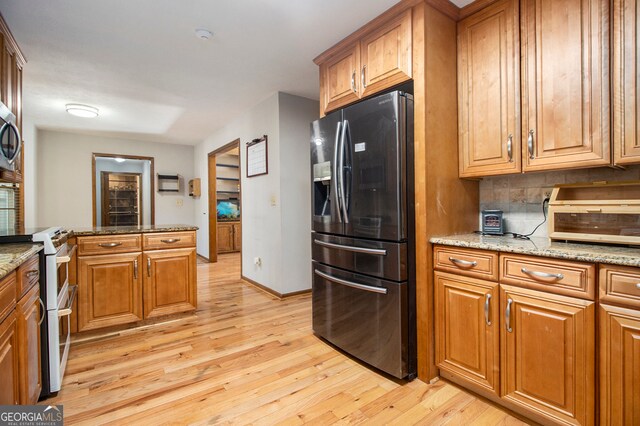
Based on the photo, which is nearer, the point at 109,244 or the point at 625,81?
the point at 625,81

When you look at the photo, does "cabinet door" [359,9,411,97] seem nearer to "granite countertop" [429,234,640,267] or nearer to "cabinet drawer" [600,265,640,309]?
"granite countertop" [429,234,640,267]

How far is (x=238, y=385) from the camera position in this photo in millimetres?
1870

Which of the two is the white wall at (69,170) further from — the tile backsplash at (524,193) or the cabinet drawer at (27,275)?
the tile backsplash at (524,193)

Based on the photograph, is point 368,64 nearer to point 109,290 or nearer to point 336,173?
point 336,173

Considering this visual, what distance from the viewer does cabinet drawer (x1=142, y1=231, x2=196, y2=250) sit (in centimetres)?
275

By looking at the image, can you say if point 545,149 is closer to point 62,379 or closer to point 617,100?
point 617,100

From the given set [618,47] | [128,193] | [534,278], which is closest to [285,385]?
[534,278]

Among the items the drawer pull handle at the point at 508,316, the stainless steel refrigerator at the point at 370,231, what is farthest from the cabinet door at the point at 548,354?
the stainless steel refrigerator at the point at 370,231

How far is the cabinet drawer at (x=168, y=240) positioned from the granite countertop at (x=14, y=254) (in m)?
1.09

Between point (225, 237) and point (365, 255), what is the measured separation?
18.3ft

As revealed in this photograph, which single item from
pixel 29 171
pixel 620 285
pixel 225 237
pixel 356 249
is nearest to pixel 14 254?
pixel 356 249

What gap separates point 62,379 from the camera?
6.29 feet

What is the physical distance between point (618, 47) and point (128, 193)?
8.87 metres

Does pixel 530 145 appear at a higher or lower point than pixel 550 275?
higher
